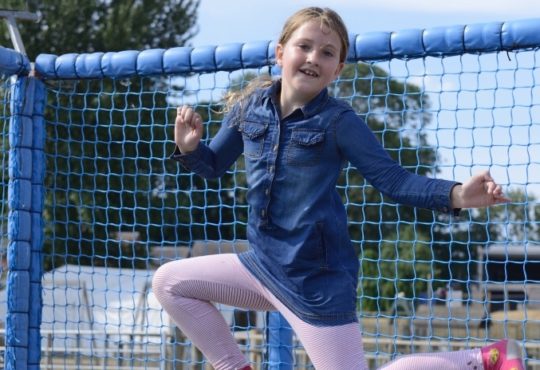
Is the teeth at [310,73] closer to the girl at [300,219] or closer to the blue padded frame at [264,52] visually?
the girl at [300,219]

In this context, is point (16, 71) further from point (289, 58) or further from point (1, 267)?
point (289, 58)

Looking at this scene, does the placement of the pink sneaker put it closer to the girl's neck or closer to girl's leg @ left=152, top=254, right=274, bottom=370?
girl's leg @ left=152, top=254, right=274, bottom=370

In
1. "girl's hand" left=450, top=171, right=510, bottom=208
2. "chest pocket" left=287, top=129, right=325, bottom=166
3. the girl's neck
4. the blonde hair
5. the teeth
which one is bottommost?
"girl's hand" left=450, top=171, right=510, bottom=208

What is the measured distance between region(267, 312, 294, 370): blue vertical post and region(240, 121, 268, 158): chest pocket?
1.44 m

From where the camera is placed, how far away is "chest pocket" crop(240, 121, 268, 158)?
11.8 ft

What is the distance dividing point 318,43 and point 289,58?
11 centimetres

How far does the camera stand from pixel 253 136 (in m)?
3.61

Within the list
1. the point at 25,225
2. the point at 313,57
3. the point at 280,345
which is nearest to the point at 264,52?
the point at 280,345

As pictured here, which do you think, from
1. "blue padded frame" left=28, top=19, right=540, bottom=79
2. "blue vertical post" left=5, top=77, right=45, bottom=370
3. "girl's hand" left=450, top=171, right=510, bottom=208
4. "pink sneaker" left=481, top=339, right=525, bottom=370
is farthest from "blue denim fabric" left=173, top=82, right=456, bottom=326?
"blue vertical post" left=5, top=77, right=45, bottom=370

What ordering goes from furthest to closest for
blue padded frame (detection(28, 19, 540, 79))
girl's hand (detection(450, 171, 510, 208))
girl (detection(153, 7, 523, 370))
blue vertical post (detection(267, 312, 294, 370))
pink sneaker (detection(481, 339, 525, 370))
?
blue vertical post (detection(267, 312, 294, 370))
blue padded frame (detection(28, 19, 540, 79))
girl (detection(153, 7, 523, 370))
pink sneaker (detection(481, 339, 525, 370))
girl's hand (detection(450, 171, 510, 208))

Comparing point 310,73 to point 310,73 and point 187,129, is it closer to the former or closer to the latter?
point 310,73

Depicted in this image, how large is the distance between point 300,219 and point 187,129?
1.56 feet

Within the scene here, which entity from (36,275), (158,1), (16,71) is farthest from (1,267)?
(158,1)

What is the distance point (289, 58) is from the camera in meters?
3.54
